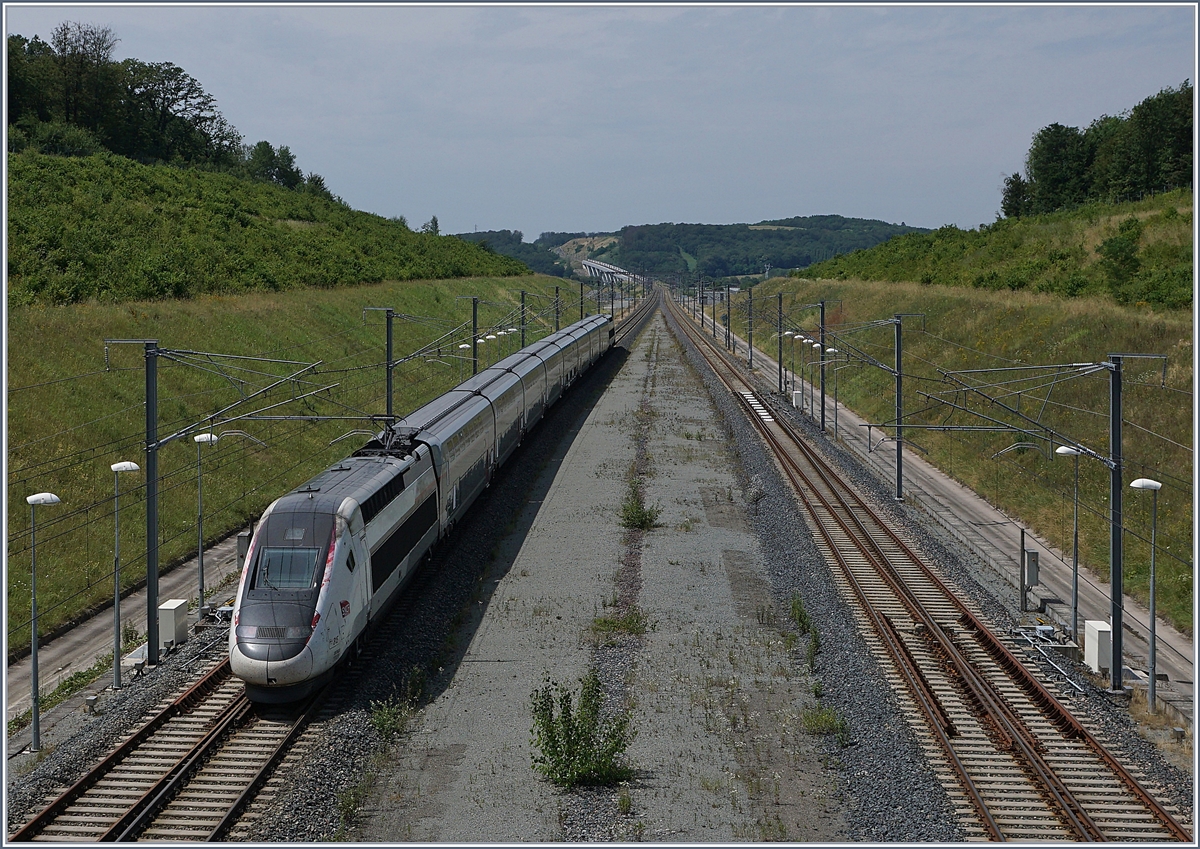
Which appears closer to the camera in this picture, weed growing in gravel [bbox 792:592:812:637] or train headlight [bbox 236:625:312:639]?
train headlight [bbox 236:625:312:639]

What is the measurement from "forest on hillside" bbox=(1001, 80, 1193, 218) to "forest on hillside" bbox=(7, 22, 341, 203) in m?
89.1

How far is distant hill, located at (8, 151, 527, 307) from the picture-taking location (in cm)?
4878

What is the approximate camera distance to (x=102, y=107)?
296 ft

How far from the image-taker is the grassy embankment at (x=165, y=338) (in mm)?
28859

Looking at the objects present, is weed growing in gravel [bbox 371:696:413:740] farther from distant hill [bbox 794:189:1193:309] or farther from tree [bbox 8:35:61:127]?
tree [bbox 8:35:61:127]

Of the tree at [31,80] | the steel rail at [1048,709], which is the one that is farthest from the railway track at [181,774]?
the tree at [31,80]

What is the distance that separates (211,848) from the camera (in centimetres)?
1378

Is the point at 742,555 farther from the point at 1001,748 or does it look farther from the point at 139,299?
the point at 139,299

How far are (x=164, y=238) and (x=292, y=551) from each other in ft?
159

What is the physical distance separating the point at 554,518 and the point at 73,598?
49.1 ft

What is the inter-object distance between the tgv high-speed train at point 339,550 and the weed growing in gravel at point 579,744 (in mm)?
4267

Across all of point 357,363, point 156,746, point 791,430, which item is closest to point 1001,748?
point 156,746

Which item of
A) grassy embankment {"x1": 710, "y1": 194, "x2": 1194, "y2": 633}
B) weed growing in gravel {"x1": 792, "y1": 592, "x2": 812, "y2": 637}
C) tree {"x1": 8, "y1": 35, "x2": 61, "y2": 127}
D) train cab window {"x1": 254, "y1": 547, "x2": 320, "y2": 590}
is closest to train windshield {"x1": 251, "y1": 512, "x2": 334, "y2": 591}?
train cab window {"x1": 254, "y1": 547, "x2": 320, "y2": 590}

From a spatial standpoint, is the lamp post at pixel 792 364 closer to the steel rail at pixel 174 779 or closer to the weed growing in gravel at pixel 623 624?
the weed growing in gravel at pixel 623 624
